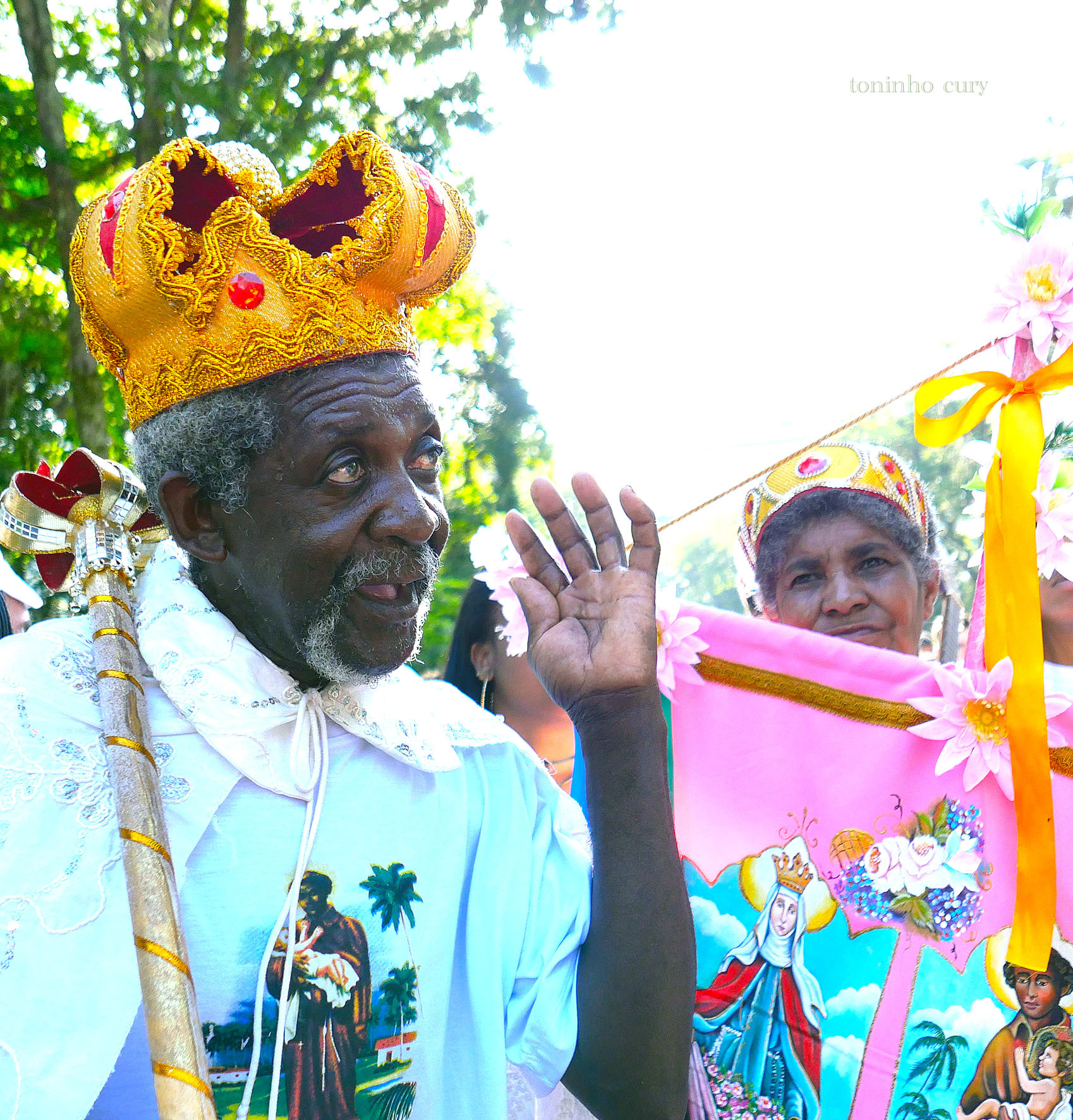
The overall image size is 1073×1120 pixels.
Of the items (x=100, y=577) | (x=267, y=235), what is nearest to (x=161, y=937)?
(x=100, y=577)

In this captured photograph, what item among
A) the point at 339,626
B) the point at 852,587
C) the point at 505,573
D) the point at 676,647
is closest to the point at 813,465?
the point at 852,587

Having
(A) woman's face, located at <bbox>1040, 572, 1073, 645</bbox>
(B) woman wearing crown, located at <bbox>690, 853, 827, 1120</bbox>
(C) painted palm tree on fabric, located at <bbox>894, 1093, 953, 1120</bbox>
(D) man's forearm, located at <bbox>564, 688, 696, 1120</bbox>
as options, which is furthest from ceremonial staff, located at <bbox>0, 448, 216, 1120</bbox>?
(A) woman's face, located at <bbox>1040, 572, 1073, 645</bbox>

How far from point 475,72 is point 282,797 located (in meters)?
7.34

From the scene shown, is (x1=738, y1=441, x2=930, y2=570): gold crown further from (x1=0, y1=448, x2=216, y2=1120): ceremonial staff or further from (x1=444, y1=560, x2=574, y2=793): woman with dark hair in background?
(x1=0, y1=448, x2=216, y2=1120): ceremonial staff

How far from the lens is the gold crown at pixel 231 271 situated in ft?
6.31

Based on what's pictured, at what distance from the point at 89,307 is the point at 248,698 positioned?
0.76 m

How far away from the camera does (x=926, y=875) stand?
2.44 metres

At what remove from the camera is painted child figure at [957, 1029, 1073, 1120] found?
7.26 feet

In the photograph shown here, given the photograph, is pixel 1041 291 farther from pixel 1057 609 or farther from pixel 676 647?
pixel 676 647

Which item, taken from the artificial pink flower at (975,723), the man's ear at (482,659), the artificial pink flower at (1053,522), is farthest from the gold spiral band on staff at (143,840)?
the man's ear at (482,659)

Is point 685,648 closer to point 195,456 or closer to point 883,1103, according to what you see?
point 883,1103

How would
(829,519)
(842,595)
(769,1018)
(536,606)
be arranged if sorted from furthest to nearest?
(829,519) < (842,595) < (769,1018) < (536,606)

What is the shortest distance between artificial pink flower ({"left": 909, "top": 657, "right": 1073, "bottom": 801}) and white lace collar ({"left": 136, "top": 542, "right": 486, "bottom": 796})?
0.98 metres

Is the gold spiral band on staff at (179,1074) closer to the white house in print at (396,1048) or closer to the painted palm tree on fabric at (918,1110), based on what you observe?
the white house in print at (396,1048)
